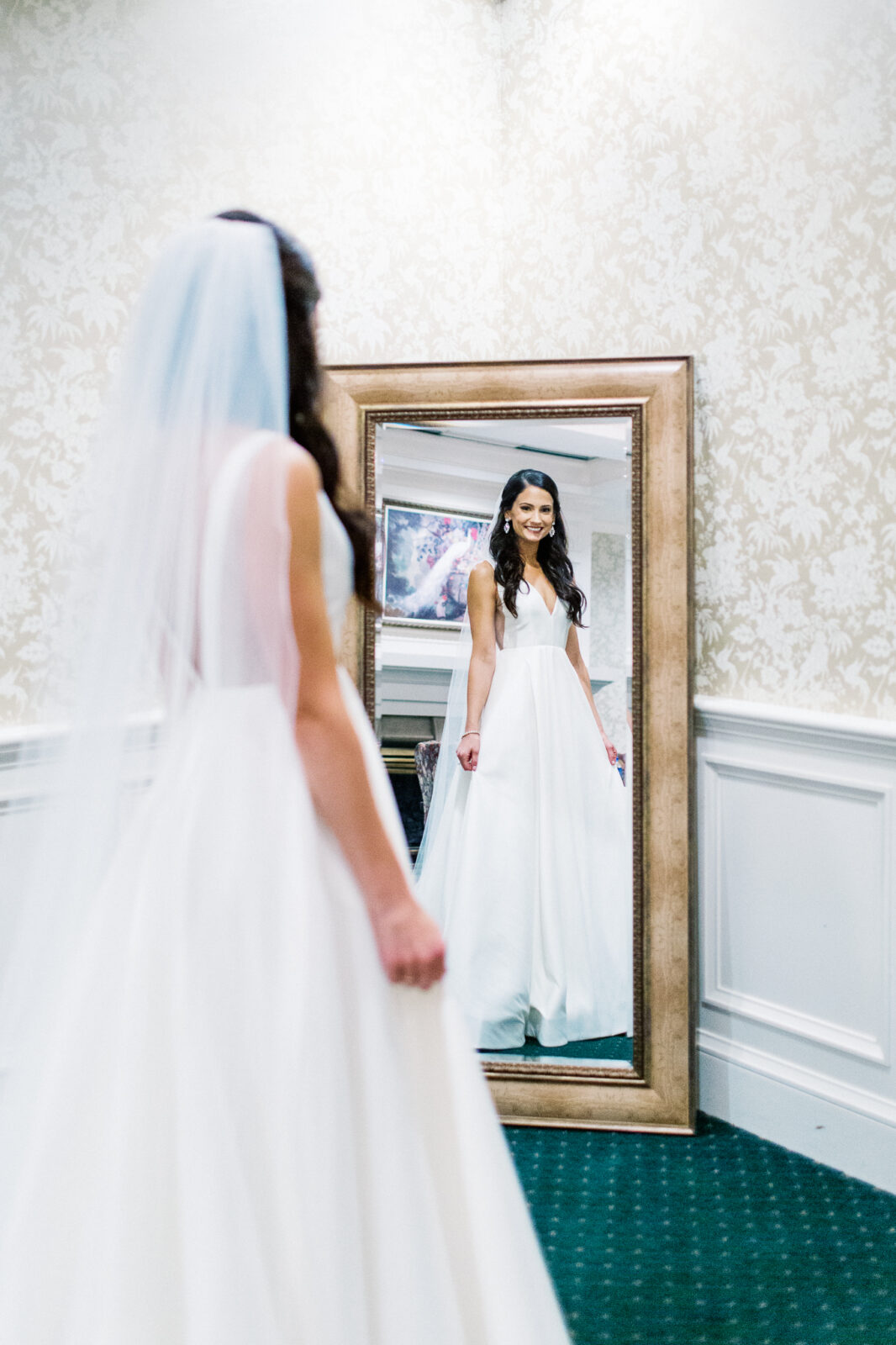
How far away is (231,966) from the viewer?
1103 millimetres


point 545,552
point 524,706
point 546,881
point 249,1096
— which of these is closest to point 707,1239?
point 546,881

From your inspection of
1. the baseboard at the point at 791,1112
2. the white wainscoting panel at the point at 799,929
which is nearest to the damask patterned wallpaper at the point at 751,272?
the white wainscoting panel at the point at 799,929

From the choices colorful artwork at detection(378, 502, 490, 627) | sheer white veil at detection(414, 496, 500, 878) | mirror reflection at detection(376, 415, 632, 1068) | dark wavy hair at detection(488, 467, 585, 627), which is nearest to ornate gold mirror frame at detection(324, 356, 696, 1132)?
mirror reflection at detection(376, 415, 632, 1068)

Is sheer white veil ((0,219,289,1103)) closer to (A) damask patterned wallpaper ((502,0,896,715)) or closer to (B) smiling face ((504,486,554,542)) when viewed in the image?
(B) smiling face ((504,486,554,542))

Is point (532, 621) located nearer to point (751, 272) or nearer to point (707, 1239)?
point (751, 272)

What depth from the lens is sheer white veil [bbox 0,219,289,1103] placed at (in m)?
1.15

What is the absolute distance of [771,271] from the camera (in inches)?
91.6

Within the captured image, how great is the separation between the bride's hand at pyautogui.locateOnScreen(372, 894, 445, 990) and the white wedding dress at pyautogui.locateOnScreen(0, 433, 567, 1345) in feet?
0.07

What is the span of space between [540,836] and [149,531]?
1.51 metres

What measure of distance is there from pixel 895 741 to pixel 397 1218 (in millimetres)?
1446

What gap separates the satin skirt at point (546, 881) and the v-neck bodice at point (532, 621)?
2 cm

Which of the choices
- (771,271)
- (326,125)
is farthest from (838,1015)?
(326,125)

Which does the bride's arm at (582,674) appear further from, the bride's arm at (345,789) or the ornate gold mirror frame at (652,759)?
the bride's arm at (345,789)

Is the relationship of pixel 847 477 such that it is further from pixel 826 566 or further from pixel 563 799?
pixel 563 799
